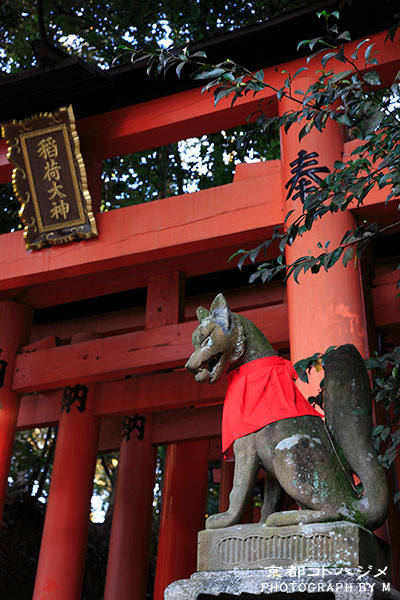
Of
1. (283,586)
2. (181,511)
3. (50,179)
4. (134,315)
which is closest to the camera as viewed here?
(283,586)

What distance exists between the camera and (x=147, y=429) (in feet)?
26.5

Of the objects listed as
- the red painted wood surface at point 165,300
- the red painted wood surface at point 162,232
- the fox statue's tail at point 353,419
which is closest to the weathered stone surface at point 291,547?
the fox statue's tail at point 353,419

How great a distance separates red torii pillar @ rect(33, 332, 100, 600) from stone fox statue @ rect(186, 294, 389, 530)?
15.1 feet

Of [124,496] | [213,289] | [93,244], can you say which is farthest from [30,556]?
[93,244]

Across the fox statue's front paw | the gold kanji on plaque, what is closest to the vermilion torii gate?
the gold kanji on plaque

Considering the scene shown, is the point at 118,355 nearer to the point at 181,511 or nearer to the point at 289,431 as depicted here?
the point at 181,511

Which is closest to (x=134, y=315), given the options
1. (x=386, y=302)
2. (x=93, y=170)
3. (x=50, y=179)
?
(x=93, y=170)

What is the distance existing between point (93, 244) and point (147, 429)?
3.35m

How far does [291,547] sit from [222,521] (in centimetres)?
31

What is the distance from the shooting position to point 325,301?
A: 4.30m

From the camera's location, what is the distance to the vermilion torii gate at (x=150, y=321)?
480cm

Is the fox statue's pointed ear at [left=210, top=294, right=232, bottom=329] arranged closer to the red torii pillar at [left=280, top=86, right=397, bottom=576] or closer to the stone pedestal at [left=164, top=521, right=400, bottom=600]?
the stone pedestal at [left=164, top=521, right=400, bottom=600]

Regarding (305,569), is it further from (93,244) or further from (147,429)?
(147,429)

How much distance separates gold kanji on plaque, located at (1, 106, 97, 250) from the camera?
545 cm
